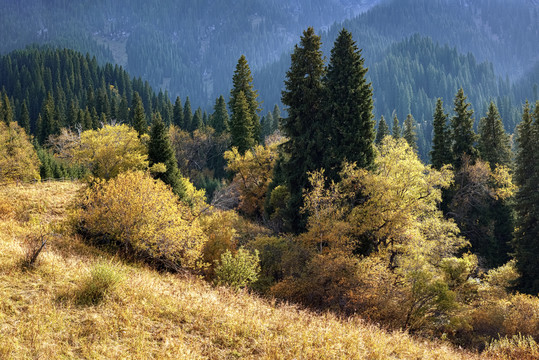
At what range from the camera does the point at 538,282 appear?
864 inches

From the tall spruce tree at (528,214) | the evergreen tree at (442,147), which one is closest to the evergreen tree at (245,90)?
the evergreen tree at (442,147)

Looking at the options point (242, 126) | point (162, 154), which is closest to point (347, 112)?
point (162, 154)

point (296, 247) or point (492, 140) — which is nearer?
point (296, 247)

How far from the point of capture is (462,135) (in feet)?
119

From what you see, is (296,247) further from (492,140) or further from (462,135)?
(492,140)

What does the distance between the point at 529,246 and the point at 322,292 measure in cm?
1846

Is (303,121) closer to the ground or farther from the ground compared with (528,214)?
farther from the ground

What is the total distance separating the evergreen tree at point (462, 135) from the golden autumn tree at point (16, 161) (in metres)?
60.0

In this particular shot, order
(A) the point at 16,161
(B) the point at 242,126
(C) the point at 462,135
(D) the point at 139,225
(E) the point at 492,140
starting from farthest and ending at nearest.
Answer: (A) the point at 16,161
(B) the point at 242,126
(E) the point at 492,140
(C) the point at 462,135
(D) the point at 139,225

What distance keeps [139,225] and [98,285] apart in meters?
9.30

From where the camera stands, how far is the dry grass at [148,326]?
6406 mm

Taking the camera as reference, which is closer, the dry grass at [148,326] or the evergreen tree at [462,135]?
the dry grass at [148,326]

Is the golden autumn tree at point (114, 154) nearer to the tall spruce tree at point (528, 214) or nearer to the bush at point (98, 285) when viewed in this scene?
the bush at point (98, 285)

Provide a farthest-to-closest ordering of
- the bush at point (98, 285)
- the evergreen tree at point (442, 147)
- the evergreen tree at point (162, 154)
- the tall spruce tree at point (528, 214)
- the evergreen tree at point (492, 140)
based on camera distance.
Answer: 1. the evergreen tree at point (492, 140)
2. the evergreen tree at point (442, 147)
3. the evergreen tree at point (162, 154)
4. the tall spruce tree at point (528, 214)
5. the bush at point (98, 285)
